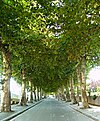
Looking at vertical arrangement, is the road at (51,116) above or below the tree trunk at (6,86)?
below

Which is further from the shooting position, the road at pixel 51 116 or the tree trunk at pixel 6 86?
the tree trunk at pixel 6 86

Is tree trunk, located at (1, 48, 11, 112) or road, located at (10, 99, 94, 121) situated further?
tree trunk, located at (1, 48, 11, 112)

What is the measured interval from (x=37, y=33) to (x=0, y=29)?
25.5ft

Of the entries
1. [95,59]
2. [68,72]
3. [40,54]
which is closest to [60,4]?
[40,54]

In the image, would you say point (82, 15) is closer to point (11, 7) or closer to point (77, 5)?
point (77, 5)

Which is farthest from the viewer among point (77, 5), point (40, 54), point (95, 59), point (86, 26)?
point (95, 59)

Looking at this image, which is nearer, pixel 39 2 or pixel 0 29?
pixel 39 2

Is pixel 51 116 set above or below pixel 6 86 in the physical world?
below

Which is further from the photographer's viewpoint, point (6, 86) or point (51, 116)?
point (6, 86)

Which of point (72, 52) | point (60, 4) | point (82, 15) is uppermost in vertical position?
point (60, 4)

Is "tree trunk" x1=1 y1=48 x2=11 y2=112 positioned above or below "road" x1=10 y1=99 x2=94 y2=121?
above

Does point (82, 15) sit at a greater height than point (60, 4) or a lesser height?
lesser

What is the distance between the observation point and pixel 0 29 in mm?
18766

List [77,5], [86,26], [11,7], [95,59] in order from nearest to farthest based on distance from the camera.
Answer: [77,5] → [86,26] → [11,7] → [95,59]
